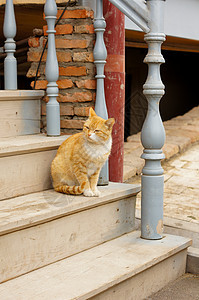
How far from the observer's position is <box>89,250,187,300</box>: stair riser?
168 centimetres

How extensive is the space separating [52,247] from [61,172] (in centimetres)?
38

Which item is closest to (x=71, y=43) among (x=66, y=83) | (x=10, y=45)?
(x=66, y=83)

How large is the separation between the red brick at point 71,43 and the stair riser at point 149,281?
1.22 metres

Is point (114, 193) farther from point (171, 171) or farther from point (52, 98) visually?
point (171, 171)

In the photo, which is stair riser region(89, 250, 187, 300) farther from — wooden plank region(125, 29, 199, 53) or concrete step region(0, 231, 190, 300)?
wooden plank region(125, 29, 199, 53)

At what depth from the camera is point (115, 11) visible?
2.34 m

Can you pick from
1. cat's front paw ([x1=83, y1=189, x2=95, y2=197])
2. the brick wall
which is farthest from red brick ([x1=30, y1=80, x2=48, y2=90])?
cat's front paw ([x1=83, y1=189, x2=95, y2=197])

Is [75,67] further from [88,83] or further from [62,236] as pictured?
[62,236]

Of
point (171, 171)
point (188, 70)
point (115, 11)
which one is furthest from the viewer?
point (188, 70)

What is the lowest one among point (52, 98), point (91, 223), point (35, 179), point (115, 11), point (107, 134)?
point (91, 223)

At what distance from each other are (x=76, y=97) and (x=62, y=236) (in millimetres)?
897

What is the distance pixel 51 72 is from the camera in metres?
2.17

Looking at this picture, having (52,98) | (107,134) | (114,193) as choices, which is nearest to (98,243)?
(114,193)

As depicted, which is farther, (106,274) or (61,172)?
(61,172)
